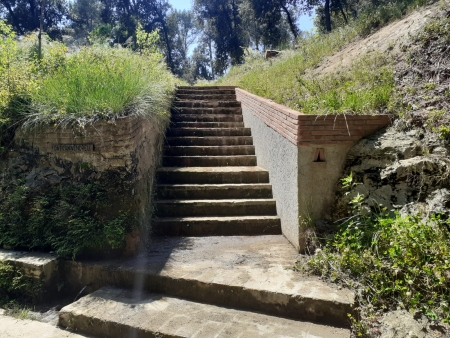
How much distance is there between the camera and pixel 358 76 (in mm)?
5141

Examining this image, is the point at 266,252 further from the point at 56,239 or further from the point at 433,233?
the point at 56,239

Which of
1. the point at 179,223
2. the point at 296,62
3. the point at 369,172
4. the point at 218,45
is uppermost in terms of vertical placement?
the point at 218,45

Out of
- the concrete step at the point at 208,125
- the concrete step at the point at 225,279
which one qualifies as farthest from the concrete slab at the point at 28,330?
the concrete step at the point at 208,125

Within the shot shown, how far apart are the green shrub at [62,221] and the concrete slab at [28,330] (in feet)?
2.45

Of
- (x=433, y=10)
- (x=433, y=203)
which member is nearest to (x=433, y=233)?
(x=433, y=203)

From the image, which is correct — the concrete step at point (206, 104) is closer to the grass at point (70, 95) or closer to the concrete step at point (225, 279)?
the grass at point (70, 95)

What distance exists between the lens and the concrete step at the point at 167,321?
2520 millimetres

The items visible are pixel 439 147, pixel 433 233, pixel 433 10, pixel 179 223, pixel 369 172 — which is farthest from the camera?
pixel 433 10

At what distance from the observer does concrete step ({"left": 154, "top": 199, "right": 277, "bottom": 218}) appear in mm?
4711

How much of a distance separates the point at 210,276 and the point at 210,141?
3.58m

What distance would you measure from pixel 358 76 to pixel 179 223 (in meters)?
3.54

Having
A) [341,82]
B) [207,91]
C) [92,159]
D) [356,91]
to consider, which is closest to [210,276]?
[92,159]

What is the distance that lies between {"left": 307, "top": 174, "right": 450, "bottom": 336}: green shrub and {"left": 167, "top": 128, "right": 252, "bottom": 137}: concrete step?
12.2 ft

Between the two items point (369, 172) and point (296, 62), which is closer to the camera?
point (369, 172)
